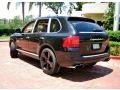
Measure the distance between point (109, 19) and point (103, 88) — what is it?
46.2 feet

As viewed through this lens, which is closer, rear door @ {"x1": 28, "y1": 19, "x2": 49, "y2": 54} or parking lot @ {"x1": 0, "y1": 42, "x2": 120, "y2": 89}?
parking lot @ {"x1": 0, "y1": 42, "x2": 120, "y2": 89}

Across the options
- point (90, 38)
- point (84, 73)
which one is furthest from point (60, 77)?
point (90, 38)

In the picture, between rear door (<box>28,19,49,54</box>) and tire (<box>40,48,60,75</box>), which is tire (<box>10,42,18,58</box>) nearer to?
rear door (<box>28,19,49,54</box>)

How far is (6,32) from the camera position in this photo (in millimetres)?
30453

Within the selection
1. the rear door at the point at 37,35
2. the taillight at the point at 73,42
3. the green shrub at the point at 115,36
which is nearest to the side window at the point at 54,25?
the rear door at the point at 37,35

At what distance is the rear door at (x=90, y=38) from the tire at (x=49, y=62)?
0.92 metres

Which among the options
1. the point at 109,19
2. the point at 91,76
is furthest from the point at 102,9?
the point at 91,76

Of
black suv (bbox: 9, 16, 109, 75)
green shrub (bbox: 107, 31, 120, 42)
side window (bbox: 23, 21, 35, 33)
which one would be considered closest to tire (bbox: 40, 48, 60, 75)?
black suv (bbox: 9, 16, 109, 75)

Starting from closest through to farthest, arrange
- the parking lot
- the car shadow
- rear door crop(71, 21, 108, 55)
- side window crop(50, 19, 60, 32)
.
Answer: the parking lot, rear door crop(71, 21, 108, 55), the car shadow, side window crop(50, 19, 60, 32)

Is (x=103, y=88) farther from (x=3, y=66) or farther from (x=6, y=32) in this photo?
(x=6, y=32)

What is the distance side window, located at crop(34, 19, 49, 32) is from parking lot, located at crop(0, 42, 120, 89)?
4.46 ft

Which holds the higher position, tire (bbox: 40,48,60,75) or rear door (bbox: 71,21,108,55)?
rear door (bbox: 71,21,108,55)

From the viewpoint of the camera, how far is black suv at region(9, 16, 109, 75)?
20.9 feet

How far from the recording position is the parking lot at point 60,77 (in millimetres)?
6176
